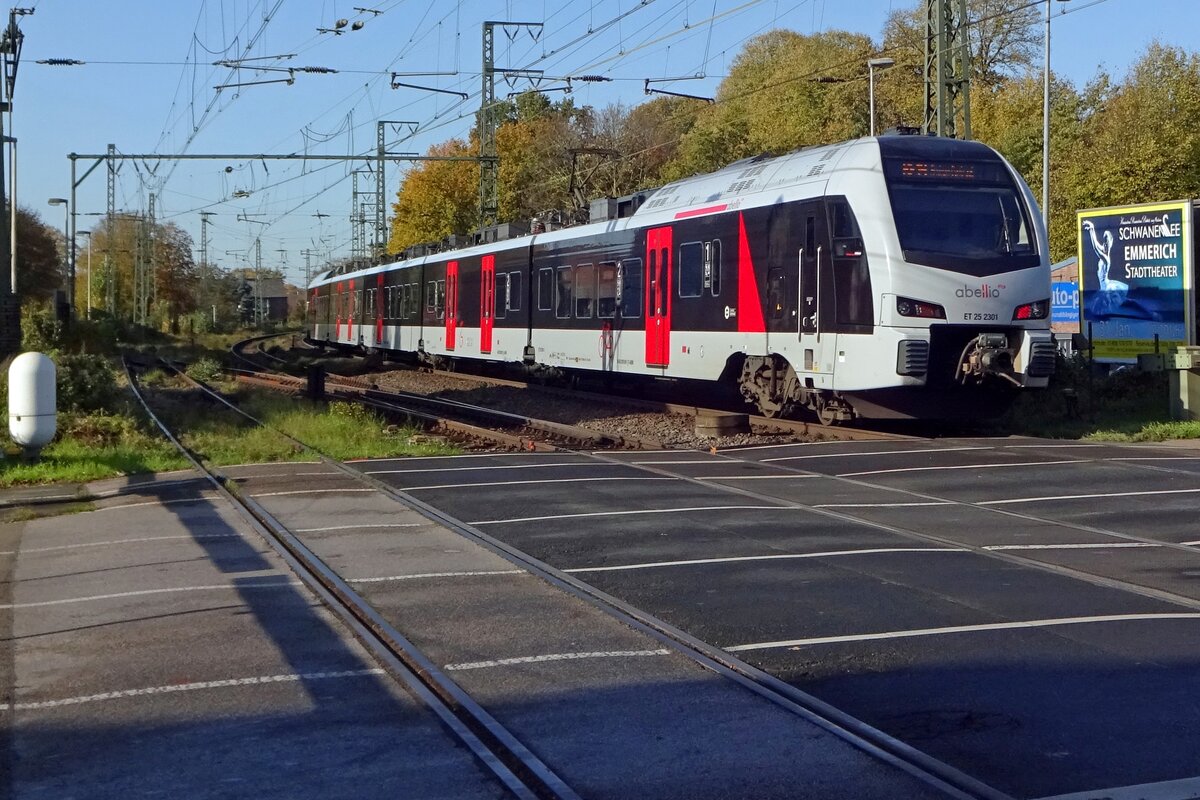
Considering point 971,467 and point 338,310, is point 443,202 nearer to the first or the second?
point 338,310

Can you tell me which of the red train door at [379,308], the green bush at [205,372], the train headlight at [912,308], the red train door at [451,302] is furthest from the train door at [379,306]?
the train headlight at [912,308]

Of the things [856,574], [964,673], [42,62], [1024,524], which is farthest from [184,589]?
[42,62]

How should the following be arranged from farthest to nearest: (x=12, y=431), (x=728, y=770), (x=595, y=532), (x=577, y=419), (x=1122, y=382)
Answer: (x=577, y=419) → (x=1122, y=382) → (x=12, y=431) → (x=595, y=532) → (x=728, y=770)

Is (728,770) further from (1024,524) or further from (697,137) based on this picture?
(697,137)

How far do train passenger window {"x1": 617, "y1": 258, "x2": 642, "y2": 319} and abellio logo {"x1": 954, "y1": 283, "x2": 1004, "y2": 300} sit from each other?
7196 millimetres

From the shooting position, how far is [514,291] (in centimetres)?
2919

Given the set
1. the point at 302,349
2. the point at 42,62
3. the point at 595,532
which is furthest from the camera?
the point at 302,349

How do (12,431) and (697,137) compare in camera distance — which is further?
(697,137)

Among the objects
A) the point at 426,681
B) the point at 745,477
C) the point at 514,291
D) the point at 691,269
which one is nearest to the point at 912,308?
the point at 745,477

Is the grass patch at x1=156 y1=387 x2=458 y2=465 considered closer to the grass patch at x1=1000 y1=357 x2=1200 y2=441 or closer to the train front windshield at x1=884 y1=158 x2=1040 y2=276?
the train front windshield at x1=884 y1=158 x2=1040 y2=276

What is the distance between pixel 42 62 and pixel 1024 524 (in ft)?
92.9

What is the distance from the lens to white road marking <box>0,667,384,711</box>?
6.21 meters

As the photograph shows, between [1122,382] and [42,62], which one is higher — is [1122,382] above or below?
below

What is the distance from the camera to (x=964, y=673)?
646 centimetres
